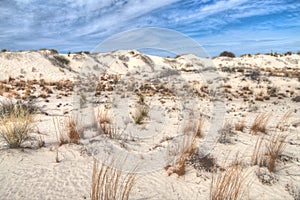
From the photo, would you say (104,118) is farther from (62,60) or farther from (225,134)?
(62,60)

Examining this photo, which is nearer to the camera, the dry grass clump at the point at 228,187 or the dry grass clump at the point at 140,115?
the dry grass clump at the point at 228,187

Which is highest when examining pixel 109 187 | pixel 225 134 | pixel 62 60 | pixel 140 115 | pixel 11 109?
pixel 62 60

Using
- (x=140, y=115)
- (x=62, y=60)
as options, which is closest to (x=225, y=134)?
(x=140, y=115)

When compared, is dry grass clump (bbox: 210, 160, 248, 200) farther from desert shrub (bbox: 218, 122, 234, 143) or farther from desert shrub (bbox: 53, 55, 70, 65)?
desert shrub (bbox: 53, 55, 70, 65)

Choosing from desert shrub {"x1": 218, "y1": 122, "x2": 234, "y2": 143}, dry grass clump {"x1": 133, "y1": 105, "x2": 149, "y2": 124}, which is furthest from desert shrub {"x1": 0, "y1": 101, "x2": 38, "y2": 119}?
desert shrub {"x1": 218, "y1": 122, "x2": 234, "y2": 143}

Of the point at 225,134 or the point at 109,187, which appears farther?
the point at 225,134

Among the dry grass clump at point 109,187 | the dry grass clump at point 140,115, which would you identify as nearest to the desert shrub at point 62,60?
the dry grass clump at point 140,115

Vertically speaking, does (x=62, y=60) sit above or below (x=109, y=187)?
above

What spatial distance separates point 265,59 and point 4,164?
36.3 m

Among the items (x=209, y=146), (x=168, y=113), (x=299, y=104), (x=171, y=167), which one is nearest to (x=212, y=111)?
(x=168, y=113)

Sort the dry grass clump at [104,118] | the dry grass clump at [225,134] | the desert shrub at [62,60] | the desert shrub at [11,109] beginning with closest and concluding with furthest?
the dry grass clump at [225,134] < the desert shrub at [11,109] < the dry grass clump at [104,118] < the desert shrub at [62,60]

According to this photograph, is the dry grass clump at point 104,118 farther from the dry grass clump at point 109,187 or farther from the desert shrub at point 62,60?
the desert shrub at point 62,60

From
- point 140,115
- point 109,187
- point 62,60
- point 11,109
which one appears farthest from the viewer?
point 62,60

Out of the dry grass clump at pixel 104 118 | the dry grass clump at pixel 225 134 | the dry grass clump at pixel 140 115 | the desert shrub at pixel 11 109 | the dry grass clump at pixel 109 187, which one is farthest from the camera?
the dry grass clump at pixel 140 115
